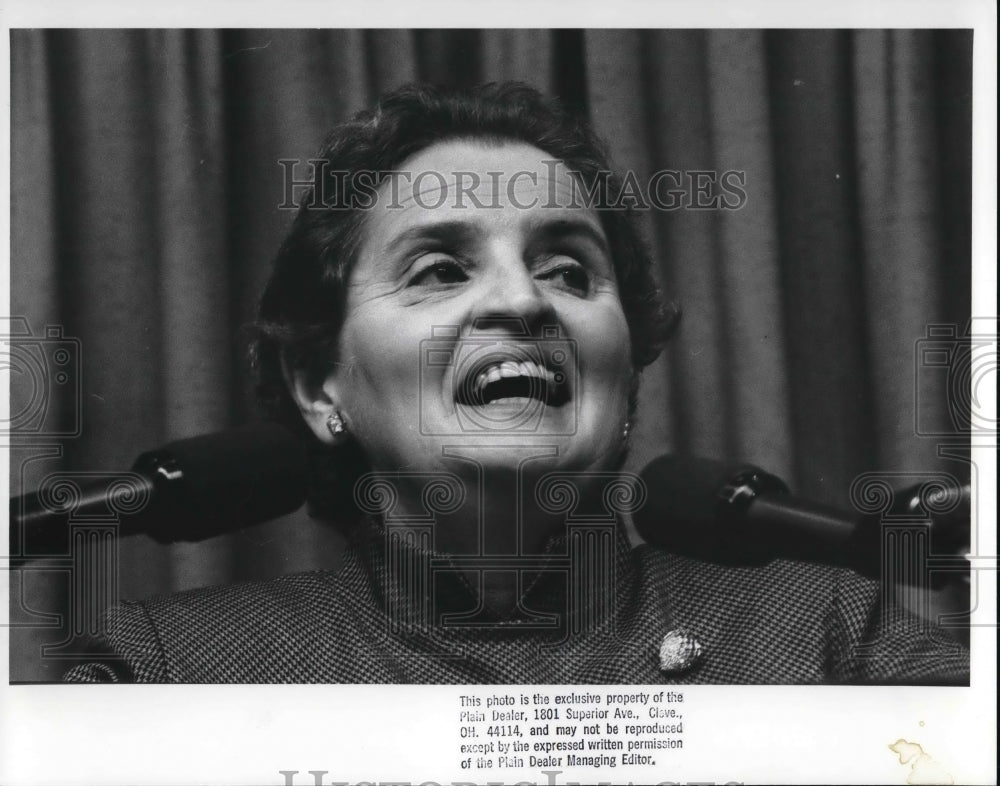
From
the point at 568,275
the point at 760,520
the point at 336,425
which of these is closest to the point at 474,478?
the point at 336,425

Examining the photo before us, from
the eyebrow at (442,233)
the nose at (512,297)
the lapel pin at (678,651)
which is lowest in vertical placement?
the lapel pin at (678,651)

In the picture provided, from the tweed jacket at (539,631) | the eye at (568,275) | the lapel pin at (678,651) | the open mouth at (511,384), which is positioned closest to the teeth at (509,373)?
the open mouth at (511,384)

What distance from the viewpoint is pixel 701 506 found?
1.72 m

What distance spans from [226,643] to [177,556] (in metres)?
0.15

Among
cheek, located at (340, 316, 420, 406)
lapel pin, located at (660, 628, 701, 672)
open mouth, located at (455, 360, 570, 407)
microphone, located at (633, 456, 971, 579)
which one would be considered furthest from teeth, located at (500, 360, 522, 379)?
lapel pin, located at (660, 628, 701, 672)

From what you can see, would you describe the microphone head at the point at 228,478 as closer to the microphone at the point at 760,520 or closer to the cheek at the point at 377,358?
the cheek at the point at 377,358

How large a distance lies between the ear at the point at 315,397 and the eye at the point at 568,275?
36cm

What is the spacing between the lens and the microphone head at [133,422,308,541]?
5.59 feet

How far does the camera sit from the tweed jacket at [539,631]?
5.52 ft

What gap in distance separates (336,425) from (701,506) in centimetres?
57

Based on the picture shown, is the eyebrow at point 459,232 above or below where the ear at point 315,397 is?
above

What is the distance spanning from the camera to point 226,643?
1.70 meters

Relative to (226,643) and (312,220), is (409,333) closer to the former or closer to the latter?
(312,220)

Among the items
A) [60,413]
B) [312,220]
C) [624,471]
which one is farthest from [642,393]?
[60,413]
